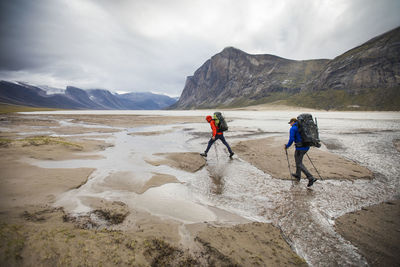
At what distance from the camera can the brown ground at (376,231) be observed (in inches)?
151

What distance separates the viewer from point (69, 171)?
8.44 metres

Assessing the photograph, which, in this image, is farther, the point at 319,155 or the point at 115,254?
the point at 319,155

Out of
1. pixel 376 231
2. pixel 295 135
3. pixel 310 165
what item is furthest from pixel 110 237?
pixel 310 165

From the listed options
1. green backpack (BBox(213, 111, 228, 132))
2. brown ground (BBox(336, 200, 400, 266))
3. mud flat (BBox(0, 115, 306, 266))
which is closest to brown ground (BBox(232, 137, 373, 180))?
green backpack (BBox(213, 111, 228, 132))

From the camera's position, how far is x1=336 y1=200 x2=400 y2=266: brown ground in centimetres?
384

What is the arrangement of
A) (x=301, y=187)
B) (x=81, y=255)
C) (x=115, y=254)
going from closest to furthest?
(x=81, y=255), (x=115, y=254), (x=301, y=187)

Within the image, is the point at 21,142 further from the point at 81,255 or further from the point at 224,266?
the point at 224,266

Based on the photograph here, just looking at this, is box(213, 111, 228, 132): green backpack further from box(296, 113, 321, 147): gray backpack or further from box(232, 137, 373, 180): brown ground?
box(296, 113, 321, 147): gray backpack

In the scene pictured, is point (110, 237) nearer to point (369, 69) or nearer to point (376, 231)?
point (376, 231)

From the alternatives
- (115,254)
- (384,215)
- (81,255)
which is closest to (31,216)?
(81,255)

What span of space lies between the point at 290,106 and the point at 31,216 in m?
176

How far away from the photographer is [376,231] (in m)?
4.63

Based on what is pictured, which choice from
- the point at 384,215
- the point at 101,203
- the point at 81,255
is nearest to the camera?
the point at 81,255

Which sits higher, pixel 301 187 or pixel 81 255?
pixel 81 255
